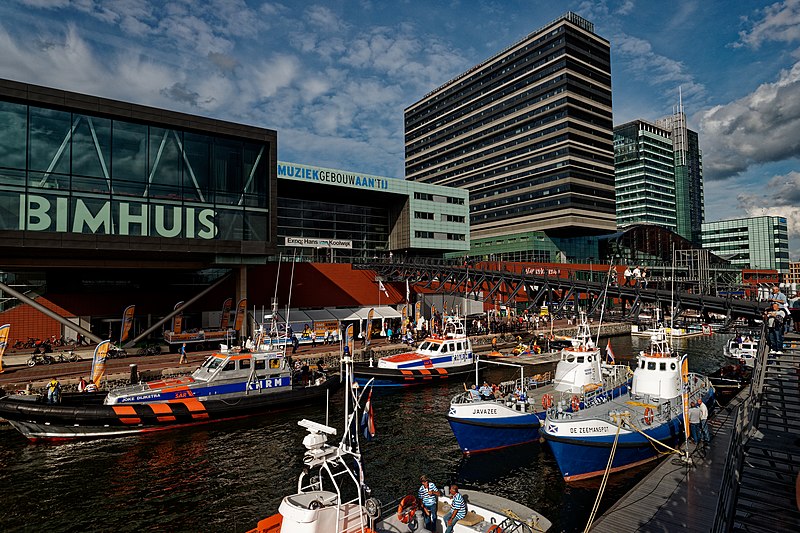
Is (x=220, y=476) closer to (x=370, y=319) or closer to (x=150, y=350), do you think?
(x=150, y=350)

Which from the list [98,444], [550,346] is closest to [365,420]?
[98,444]

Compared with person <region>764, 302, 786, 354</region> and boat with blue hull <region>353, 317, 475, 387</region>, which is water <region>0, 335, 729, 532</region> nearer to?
boat with blue hull <region>353, 317, 475, 387</region>

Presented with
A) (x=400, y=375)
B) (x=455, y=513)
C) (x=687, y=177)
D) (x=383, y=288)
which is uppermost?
(x=687, y=177)

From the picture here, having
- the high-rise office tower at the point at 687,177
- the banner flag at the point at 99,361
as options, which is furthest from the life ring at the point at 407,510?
the high-rise office tower at the point at 687,177

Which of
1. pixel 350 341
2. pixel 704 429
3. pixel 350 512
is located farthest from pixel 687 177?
pixel 350 512

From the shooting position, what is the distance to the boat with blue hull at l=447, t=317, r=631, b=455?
1981 cm

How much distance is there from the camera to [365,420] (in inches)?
503

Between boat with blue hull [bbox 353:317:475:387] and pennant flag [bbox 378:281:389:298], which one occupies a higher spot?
pennant flag [bbox 378:281:389:298]

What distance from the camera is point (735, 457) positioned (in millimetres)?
9539

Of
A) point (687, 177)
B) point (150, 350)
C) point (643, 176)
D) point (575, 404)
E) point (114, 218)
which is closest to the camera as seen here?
point (575, 404)

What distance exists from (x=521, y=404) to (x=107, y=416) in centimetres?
1946

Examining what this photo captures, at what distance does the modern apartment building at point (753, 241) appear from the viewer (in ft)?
456

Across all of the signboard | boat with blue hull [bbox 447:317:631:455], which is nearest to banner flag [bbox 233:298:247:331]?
the signboard

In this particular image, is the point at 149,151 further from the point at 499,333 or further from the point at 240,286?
the point at 499,333
